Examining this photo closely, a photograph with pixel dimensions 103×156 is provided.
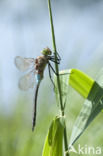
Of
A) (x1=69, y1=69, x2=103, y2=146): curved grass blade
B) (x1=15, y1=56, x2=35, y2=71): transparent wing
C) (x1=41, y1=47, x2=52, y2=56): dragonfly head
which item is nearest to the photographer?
(x1=69, y1=69, x2=103, y2=146): curved grass blade

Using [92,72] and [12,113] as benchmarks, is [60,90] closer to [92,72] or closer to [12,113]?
[92,72]

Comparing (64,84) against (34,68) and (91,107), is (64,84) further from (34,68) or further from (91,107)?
(34,68)

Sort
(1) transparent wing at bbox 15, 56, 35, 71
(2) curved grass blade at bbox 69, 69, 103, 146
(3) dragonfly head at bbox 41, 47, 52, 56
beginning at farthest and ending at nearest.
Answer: (1) transparent wing at bbox 15, 56, 35, 71 → (3) dragonfly head at bbox 41, 47, 52, 56 → (2) curved grass blade at bbox 69, 69, 103, 146

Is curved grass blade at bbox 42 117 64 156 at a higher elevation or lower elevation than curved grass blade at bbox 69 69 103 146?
lower

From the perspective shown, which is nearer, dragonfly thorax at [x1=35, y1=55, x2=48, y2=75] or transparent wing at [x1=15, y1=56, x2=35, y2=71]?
dragonfly thorax at [x1=35, y1=55, x2=48, y2=75]

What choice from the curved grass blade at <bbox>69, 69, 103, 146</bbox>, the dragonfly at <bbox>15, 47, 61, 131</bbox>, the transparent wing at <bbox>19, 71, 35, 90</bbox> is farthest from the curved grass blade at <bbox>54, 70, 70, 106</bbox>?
the transparent wing at <bbox>19, 71, 35, 90</bbox>

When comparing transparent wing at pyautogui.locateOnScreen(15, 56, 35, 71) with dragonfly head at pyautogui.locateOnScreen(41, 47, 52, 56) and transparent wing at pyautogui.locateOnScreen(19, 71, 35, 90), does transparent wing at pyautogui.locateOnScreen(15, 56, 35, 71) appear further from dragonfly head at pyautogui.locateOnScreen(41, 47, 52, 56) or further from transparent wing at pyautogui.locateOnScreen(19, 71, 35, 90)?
dragonfly head at pyautogui.locateOnScreen(41, 47, 52, 56)

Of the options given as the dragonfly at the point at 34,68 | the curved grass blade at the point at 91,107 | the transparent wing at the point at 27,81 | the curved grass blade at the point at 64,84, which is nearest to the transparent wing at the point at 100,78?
the curved grass blade at the point at 91,107
